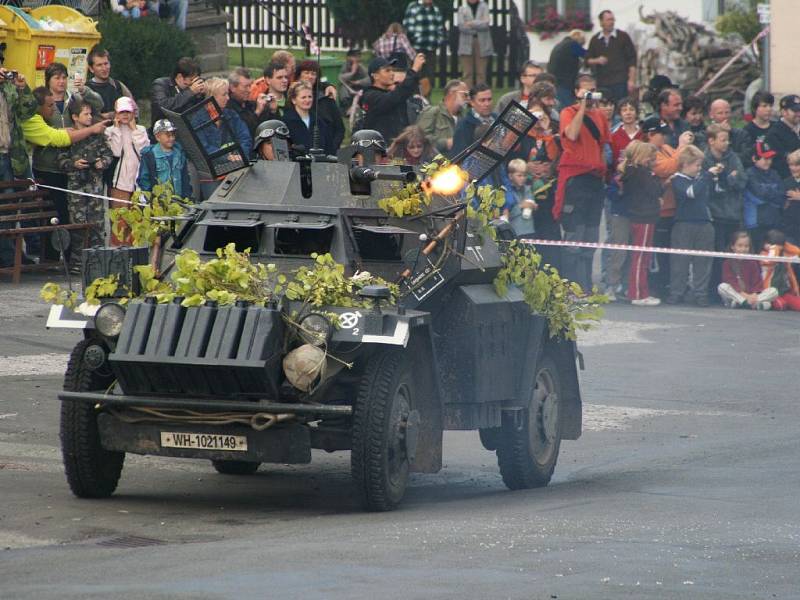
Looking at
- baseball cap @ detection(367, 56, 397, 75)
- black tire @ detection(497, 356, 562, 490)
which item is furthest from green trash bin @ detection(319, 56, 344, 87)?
black tire @ detection(497, 356, 562, 490)

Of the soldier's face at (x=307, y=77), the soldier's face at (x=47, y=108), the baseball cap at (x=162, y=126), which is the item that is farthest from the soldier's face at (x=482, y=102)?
the soldier's face at (x=47, y=108)

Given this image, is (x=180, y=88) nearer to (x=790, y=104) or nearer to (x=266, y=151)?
(x=266, y=151)

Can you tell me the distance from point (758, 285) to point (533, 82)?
364cm

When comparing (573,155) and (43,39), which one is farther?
(43,39)

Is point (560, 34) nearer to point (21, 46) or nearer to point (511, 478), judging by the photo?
point (21, 46)

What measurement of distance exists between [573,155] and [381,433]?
10.3 metres

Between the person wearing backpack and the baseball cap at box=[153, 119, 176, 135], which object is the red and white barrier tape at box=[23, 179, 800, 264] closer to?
the person wearing backpack

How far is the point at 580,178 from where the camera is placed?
19.9 m

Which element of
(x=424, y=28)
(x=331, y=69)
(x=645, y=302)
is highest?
(x=424, y=28)

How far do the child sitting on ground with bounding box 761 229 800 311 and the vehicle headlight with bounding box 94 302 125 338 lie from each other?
11801 millimetres

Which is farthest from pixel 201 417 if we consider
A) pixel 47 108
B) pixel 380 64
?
pixel 380 64

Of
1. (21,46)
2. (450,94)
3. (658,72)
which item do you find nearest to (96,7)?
(21,46)

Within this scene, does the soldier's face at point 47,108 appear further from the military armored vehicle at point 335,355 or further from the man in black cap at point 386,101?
the military armored vehicle at point 335,355

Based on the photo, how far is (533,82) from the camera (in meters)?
21.4
